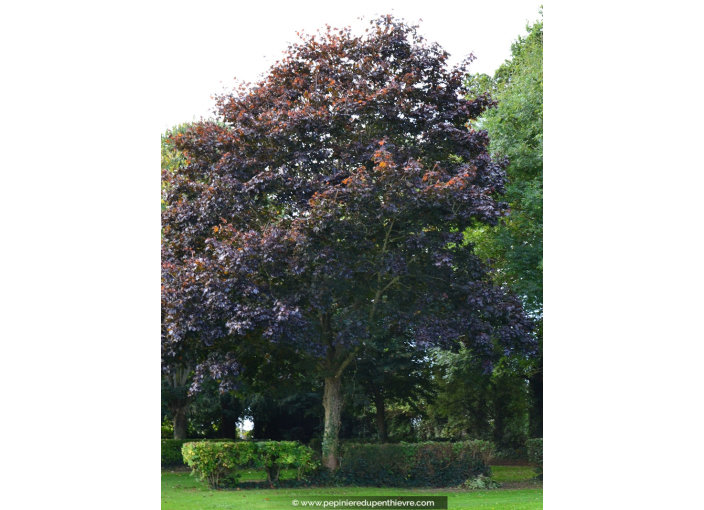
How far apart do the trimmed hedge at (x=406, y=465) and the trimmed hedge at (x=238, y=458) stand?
0.84 m

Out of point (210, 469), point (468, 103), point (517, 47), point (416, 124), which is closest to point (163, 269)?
point (210, 469)

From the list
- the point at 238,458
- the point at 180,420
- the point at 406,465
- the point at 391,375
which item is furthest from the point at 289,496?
the point at 180,420

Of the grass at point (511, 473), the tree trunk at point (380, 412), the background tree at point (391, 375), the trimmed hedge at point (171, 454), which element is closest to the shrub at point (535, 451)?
the grass at point (511, 473)

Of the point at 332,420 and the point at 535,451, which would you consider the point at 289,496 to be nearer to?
the point at 332,420

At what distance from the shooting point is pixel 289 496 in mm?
10336

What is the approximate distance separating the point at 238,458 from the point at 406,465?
3.08 metres

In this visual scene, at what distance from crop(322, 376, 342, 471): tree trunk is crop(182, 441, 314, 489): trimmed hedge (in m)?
0.44

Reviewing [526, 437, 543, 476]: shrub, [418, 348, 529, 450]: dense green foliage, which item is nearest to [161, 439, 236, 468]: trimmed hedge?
[418, 348, 529, 450]: dense green foliage

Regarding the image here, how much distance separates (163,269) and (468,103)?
6.20m

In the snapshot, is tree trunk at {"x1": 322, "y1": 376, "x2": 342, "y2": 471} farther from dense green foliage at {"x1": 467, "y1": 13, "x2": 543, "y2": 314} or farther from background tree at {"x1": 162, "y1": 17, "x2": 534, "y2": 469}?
dense green foliage at {"x1": 467, "y1": 13, "x2": 543, "y2": 314}

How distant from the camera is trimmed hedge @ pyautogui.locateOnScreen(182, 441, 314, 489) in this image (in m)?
10.7

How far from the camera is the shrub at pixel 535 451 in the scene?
12867mm

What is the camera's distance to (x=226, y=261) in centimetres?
1043
